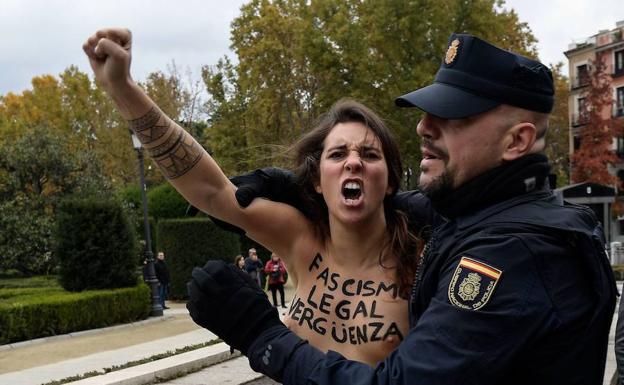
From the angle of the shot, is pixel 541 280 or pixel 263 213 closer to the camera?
pixel 541 280

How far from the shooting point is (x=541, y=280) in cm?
143

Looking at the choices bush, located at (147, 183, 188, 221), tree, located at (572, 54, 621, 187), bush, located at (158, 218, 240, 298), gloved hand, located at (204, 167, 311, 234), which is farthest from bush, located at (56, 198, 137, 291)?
tree, located at (572, 54, 621, 187)

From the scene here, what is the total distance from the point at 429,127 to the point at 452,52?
208mm

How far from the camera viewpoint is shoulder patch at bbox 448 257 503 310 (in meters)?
1.42

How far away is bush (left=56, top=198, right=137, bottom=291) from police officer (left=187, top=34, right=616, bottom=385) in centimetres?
1510

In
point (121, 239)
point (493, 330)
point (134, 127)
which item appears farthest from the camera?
point (121, 239)

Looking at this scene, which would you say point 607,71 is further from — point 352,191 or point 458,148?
point 458,148

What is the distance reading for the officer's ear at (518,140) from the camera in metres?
1.62

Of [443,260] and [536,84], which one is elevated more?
[536,84]

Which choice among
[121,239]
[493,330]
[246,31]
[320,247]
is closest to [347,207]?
[320,247]

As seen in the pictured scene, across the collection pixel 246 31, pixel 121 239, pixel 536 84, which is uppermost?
pixel 246 31

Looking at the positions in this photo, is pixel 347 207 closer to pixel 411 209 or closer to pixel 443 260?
pixel 411 209

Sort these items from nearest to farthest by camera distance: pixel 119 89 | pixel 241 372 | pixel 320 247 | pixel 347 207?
pixel 119 89
pixel 347 207
pixel 320 247
pixel 241 372

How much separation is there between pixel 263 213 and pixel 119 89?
0.70 metres
